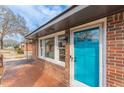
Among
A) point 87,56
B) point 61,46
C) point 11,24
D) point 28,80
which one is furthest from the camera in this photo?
point 11,24

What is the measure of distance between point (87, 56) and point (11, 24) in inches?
721

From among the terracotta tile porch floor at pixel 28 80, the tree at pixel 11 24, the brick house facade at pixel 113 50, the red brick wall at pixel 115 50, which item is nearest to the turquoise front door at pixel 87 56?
the brick house facade at pixel 113 50

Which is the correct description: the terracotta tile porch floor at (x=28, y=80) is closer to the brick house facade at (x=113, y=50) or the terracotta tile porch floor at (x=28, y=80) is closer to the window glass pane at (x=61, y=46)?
the window glass pane at (x=61, y=46)

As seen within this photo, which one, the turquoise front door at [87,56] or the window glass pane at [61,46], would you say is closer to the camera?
the turquoise front door at [87,56]

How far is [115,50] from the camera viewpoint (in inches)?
154

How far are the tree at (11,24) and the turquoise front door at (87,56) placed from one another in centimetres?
1520

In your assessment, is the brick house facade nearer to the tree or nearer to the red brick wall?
the red brick wall

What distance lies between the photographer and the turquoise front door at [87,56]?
15.5 ft

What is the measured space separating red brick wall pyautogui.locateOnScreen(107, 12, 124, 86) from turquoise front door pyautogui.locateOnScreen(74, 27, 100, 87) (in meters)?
0.55

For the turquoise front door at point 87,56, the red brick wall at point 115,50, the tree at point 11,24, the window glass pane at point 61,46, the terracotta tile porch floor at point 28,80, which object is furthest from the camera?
the tree at point 11,24

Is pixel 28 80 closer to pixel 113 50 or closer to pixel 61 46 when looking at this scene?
pixel 61 46

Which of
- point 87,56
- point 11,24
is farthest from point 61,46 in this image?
point 11,24
